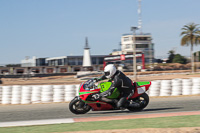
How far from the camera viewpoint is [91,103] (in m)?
8.63

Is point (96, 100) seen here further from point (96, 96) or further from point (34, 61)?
point (34, 61)

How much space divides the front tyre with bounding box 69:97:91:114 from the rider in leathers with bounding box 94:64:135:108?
55 cm

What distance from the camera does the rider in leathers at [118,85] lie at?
28.2ft

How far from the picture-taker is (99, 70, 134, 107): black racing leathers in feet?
28.3

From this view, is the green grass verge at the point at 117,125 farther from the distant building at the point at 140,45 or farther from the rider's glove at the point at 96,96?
the distant building at the point at 140,45

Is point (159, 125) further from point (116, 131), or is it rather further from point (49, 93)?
point (49, 93)

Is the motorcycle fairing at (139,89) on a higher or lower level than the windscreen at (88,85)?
lower

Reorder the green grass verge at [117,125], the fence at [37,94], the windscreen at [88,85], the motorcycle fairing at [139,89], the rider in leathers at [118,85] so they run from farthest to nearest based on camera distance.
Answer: the fence at [37,94] < the motorcycle fairing at [139,89] < the rider in leathers at [118,85] < the windscreen at [88,85] < the green grass verge at [117,125]

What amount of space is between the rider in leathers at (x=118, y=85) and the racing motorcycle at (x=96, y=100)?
124mm

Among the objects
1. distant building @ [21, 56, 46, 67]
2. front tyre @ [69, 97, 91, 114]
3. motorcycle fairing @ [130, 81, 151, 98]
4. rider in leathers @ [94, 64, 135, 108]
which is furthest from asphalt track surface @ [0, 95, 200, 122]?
distant building @ [21, 56, 46, 67]

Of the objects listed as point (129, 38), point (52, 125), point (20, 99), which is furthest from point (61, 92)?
point (129, 38)

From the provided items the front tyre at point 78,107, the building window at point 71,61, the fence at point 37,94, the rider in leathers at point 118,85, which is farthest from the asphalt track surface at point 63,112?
the building window at point 71,61

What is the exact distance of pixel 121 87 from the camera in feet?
29.2

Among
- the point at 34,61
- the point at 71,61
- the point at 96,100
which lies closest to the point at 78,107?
the point at 96,100
